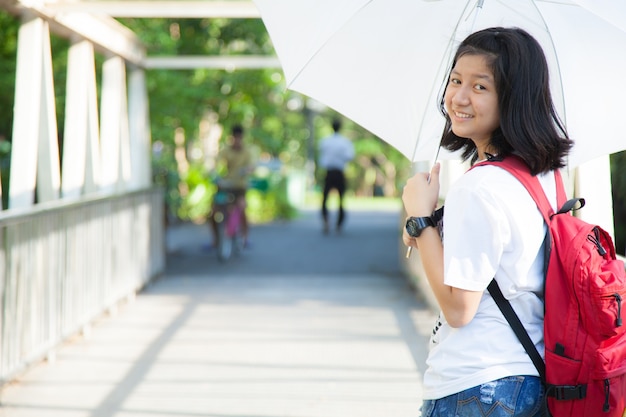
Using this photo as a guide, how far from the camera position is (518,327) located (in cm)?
218

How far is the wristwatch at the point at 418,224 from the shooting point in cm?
229

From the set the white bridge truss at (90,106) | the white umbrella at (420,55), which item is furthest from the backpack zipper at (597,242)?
the white bridge truss at (90,106)

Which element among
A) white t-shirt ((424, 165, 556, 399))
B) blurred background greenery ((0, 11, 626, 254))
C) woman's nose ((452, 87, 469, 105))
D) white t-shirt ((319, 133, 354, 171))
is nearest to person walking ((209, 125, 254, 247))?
blurred background greenery ((0, 11, 626, 254))

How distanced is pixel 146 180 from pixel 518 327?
873 centimetres

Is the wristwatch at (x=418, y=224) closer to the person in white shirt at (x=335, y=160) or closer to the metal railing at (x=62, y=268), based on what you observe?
the metal railing at (x=62, y=268)

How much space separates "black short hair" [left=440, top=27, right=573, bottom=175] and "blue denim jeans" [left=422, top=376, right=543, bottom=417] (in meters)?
0.49

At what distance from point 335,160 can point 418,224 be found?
13.8 m

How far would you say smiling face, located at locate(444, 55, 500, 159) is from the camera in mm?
2266

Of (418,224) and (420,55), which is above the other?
(420,55)


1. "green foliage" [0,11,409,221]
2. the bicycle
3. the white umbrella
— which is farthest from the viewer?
the bicycle

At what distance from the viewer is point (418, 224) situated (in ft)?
7.50

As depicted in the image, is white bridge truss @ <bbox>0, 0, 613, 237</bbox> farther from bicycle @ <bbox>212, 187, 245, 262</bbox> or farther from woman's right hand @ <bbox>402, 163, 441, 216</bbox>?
bicycle @ <bbox>212, 187, 245, 262</bbox>

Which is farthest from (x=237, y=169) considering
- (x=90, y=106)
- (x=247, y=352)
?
(x=247, y=352)

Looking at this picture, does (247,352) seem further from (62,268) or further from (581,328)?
(581,328)
